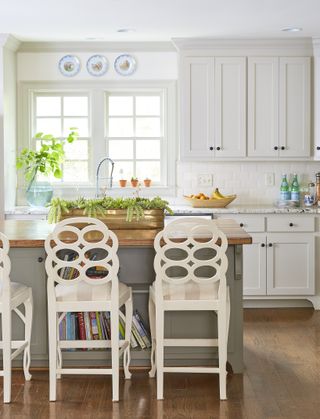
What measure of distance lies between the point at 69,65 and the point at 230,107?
1631 mm

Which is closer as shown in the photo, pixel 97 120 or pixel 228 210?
pixel 228 210

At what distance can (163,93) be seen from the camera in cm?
768

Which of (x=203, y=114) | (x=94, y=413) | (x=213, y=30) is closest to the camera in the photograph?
(x=94, y=413)

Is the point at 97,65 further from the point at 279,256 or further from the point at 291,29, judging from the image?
the point at 279,256

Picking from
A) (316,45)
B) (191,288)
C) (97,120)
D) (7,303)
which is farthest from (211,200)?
(7,303)

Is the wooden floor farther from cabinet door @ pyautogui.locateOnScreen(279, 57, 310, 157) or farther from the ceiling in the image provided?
the ceiling

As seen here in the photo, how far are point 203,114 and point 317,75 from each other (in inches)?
43.4

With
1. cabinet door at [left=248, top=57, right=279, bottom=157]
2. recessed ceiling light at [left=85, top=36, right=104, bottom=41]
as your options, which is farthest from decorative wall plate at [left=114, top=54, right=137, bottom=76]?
cabinet door at [left=248, top=57, right=279, bottom=157]

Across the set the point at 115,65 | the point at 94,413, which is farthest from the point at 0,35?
the point at 94,413

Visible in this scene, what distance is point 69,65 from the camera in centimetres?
759

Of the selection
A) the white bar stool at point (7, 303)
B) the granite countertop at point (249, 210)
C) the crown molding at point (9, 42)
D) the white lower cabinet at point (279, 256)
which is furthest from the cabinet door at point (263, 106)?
the white bar stool at point (7, 303)

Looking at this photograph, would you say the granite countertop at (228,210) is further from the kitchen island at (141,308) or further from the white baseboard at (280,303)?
the kitchen island at (141,308)

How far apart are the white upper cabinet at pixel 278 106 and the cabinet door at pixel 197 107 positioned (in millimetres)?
373

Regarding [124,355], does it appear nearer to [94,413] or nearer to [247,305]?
[94,413]
